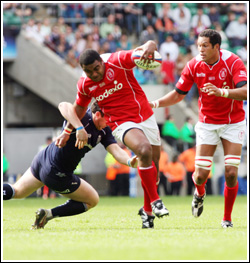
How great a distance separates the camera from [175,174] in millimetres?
20578

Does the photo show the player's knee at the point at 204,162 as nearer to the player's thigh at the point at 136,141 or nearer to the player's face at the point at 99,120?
the player's thigh at the point at 136,141

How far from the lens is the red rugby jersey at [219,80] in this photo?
28.4 ft

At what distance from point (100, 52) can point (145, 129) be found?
15.0 m

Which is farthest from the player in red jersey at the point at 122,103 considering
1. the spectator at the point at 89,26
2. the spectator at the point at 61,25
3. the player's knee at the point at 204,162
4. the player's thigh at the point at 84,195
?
the spectator at the point at 61,25

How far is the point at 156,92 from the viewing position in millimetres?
22688

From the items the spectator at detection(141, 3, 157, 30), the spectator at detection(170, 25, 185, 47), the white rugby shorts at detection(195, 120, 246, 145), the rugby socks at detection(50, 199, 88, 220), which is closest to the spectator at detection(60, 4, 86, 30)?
the spectator at detection(141, 3, 157, 30)

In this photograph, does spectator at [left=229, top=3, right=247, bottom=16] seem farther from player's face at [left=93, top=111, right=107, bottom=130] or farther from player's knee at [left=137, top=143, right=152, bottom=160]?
player's knee at [left=137, top=143, right=152, bottom=160]

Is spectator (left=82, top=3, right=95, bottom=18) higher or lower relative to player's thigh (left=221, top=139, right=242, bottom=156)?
higher

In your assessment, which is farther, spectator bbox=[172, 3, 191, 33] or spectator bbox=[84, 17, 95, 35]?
spectator bbox=[172, 3, 191, 33]

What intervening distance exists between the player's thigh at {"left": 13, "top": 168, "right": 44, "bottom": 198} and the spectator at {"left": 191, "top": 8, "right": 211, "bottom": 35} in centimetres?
1681

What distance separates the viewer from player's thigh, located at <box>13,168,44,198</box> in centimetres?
850

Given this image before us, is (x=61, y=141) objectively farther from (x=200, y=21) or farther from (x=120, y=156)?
(x=200, y=21)

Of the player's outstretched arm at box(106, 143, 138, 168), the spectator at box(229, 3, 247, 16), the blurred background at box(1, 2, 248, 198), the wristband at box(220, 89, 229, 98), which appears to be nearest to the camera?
the wristband at box(220, 89, 229, 98)

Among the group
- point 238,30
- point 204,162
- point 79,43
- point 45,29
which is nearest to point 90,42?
point 79,43
